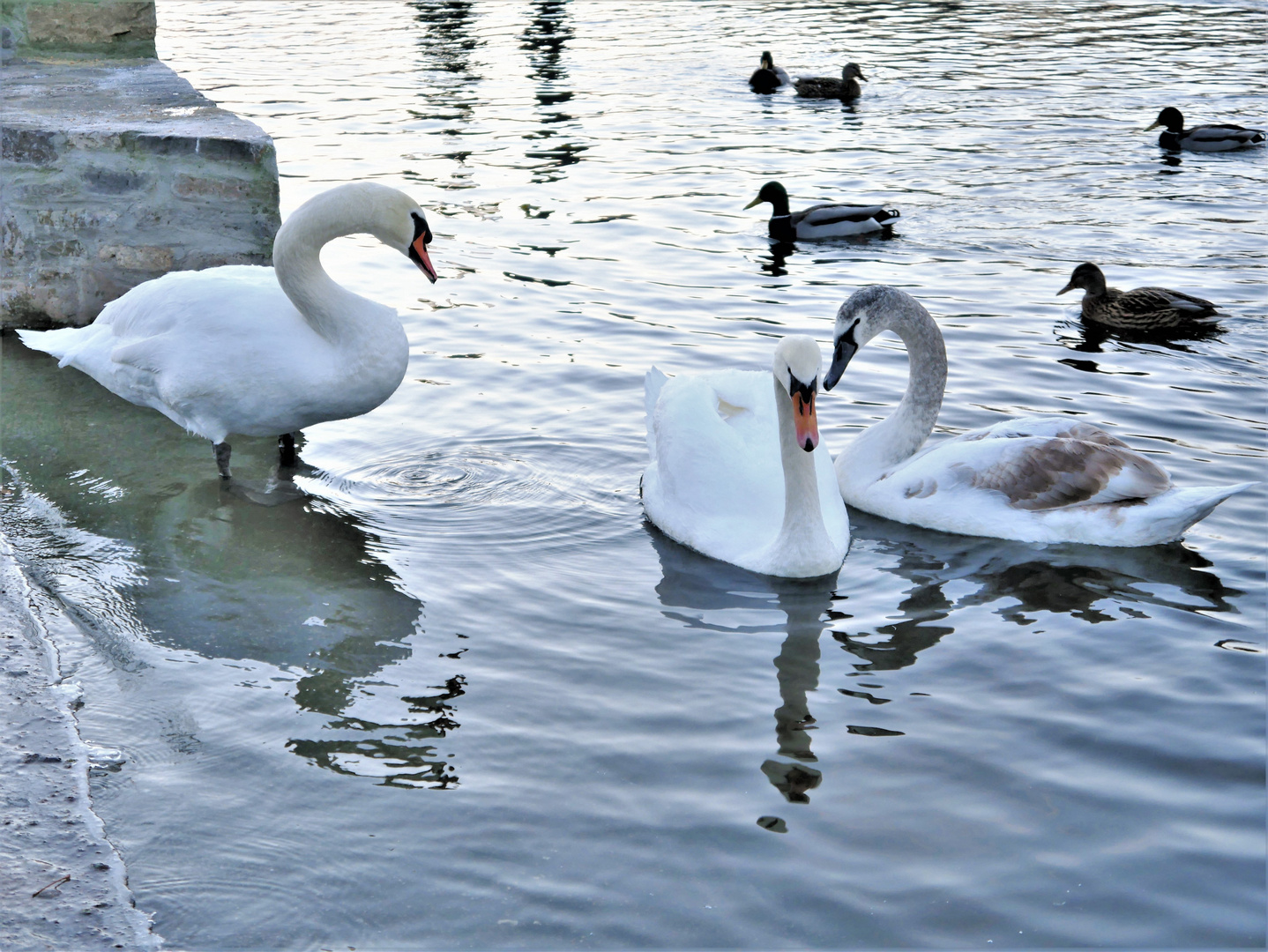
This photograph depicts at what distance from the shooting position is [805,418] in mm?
4828

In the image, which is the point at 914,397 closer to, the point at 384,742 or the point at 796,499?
the point at 796,499

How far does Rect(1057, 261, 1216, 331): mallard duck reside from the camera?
26.8 feet

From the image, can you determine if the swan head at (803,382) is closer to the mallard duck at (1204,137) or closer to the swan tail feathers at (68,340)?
the swan tail feathers at (68,340)

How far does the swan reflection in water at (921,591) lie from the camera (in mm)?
4621

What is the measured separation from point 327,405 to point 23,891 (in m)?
2.93

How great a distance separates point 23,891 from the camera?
110 inches

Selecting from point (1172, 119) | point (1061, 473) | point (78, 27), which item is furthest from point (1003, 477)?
point (1172, 119)

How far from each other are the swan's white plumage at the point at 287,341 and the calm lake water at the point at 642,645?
0.52 m

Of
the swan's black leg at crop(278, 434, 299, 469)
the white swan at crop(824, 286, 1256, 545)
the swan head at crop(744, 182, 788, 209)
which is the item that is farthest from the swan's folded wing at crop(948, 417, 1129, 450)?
the swan head at crop(744, 182, 788, 209)

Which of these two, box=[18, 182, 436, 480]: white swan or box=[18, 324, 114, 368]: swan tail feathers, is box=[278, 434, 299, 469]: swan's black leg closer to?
box=[18, 182, 436, 480]: white swan

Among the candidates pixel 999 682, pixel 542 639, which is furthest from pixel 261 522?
pixel 999 682

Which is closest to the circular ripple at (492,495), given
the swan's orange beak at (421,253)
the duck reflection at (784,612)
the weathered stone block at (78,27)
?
the duck reflection at (784,612)

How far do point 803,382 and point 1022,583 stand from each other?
1.26 m

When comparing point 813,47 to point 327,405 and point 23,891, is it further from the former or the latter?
point 23,891
